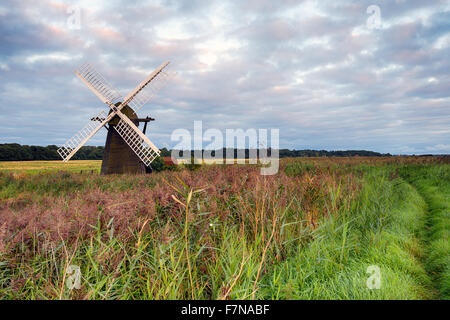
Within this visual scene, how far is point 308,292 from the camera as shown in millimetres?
3127

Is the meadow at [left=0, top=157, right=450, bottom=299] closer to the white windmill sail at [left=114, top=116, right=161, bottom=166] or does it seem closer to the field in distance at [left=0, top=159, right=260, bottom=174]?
the field in distance at [left=0, top=159, right=260, bottom=174]

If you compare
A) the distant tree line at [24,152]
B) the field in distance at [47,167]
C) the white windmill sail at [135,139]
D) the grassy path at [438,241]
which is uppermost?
the distant tree line at [24,152]

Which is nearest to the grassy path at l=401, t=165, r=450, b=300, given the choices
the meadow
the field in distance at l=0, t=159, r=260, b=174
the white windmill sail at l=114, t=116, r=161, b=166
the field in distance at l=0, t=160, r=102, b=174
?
the meadow

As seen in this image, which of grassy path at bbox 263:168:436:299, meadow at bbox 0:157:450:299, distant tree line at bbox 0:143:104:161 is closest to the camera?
meadow at bbox 0:157:450:299

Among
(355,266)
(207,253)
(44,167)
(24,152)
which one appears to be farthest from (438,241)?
(24,152)

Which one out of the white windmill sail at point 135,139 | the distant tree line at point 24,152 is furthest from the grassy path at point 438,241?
the distant tree line at point 24,152

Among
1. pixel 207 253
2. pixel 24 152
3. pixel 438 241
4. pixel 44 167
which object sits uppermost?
pixel 24 152

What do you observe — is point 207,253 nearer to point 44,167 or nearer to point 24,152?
point 44,167

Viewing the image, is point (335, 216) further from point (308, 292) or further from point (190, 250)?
point (190, 250)

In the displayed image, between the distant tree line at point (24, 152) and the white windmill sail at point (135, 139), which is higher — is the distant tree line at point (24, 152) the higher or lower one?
the higher one

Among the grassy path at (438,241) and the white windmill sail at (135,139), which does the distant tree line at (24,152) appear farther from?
the grassy path at (438,241)

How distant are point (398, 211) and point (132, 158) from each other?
22.1m

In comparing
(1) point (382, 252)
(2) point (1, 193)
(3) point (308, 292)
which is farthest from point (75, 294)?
(2) point (1, 193)
